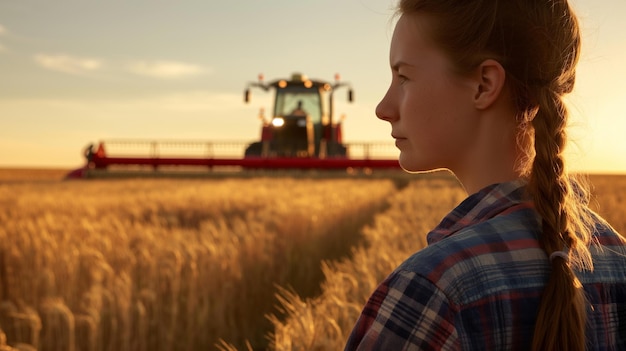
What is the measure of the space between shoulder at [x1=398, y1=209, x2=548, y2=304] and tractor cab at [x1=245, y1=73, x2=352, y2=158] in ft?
50.6

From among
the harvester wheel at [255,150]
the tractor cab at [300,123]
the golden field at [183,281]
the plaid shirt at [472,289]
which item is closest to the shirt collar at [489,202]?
the plaid shirt at [472,289]

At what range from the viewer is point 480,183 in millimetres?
993

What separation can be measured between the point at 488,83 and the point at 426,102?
0.30 ft

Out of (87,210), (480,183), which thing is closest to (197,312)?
(480,183)

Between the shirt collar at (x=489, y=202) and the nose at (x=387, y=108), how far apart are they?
0.19m

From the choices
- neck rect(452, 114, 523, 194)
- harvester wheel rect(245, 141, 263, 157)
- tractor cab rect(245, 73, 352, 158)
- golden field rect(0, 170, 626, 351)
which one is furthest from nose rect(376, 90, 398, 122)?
harvester wheel rect(245, 141, 263, 157)

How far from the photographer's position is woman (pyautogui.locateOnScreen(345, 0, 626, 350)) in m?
0.86

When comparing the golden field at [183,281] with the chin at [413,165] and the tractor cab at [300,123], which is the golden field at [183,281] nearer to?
the chin at [413,165]

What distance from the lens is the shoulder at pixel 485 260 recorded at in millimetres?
854

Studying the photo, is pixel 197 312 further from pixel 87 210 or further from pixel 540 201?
pixel 87 210

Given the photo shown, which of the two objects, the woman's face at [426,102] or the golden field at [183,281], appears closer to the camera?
the woman's face at [426,102]

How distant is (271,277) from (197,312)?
0.99 meters

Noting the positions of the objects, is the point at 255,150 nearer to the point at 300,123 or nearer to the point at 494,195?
the point at 300,123

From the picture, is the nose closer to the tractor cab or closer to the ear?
the ear
